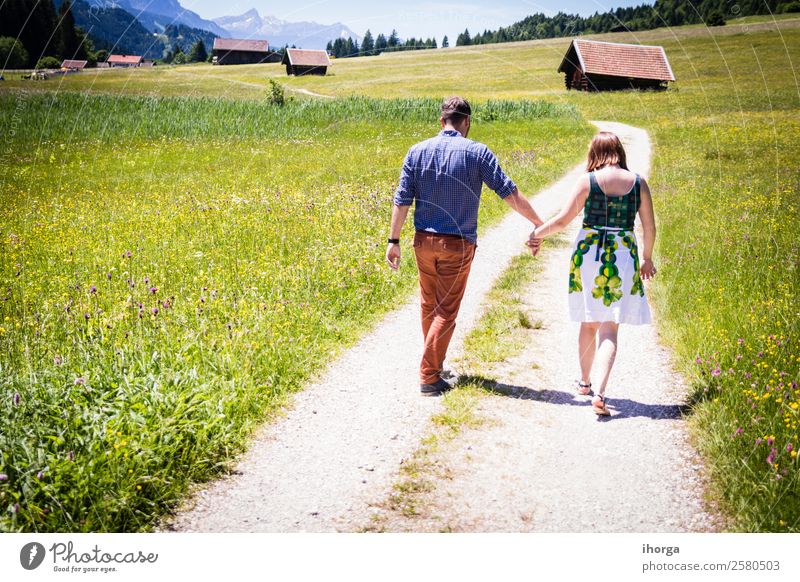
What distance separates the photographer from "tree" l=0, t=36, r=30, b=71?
909 cm

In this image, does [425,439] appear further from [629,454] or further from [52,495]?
[52,495]

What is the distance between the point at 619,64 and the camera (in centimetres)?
1950

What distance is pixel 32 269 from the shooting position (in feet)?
29.0

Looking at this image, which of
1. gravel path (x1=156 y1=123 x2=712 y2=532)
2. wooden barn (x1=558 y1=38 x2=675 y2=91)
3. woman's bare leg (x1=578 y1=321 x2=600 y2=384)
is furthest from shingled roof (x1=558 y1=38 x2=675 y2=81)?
gravel path (x1=156 y1=123 x2=712 y2=532)

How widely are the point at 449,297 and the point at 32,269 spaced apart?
6.95 meters

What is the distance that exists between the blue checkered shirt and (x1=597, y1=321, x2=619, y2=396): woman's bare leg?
4.81ft

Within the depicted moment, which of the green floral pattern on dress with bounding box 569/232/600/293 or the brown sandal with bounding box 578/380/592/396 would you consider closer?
the green floral pattern on dress with bounding box 569/232/600/293

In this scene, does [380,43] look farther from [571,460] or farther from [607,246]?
[571,460]

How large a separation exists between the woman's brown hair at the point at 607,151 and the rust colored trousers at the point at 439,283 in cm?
133

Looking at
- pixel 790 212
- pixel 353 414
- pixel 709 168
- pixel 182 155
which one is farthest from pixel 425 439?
pixel 182 155

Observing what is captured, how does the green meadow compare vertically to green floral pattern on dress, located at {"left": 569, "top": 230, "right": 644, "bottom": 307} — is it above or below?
below

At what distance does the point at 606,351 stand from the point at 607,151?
68.9 inches

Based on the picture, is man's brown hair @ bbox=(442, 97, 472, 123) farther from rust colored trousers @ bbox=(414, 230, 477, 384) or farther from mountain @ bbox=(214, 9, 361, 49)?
mountain @ bbox=(214, 9, 361, 49)

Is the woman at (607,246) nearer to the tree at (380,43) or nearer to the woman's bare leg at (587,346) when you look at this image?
the woman's bare leg at (587,346)
